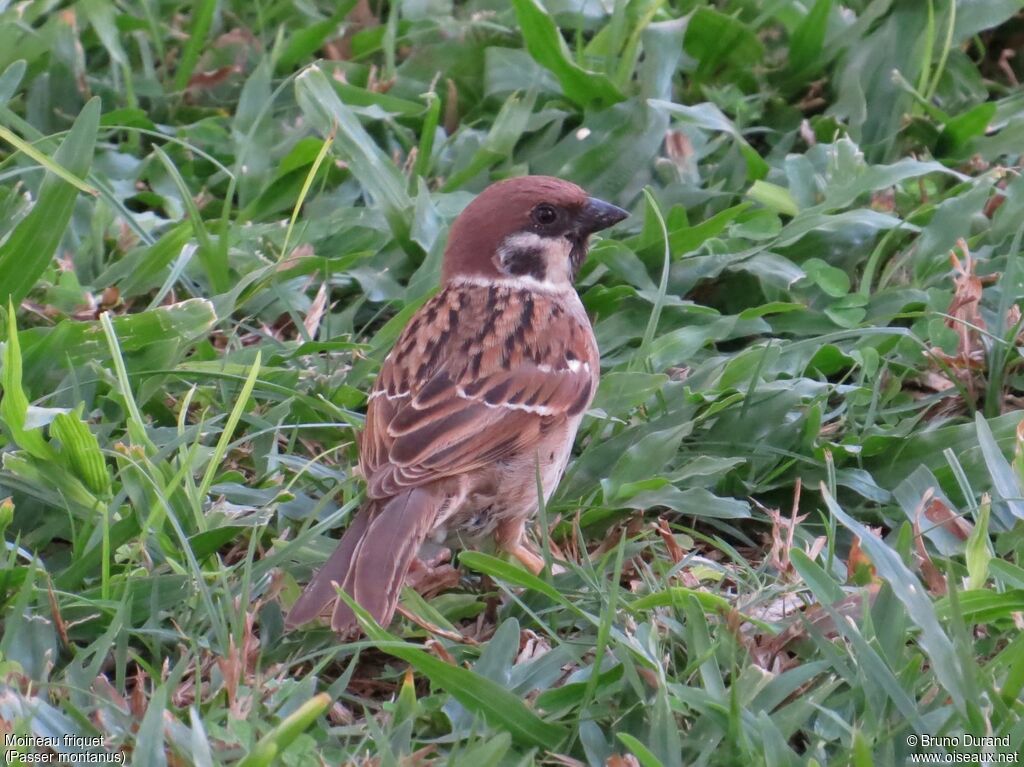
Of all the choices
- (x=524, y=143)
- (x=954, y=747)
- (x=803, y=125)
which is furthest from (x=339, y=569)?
(x=803, y=125)

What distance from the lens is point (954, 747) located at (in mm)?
3105

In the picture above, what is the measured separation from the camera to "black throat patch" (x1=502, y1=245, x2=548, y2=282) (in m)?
4.76

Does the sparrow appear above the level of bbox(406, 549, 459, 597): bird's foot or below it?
above

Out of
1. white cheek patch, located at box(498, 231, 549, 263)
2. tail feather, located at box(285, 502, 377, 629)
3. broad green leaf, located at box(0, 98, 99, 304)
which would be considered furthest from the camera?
white cheek patch, located at box(498, 231, 549, 263)

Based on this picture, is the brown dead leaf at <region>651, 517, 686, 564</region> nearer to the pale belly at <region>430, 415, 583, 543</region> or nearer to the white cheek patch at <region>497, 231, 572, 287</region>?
the pale belly at <region>430, 415, 583, 543</region>

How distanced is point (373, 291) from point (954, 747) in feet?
8.85

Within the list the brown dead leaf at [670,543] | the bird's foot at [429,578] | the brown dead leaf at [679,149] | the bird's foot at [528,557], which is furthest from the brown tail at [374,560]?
the brown dead leaf at [679,149]

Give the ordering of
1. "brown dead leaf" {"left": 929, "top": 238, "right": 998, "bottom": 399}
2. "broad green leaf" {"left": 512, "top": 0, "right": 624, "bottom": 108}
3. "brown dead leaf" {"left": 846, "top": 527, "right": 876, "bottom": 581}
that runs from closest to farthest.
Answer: "brown dead leaf" {"left": 846, "top": 527, "right": 876, "bottom": 581} < "brown dead leaf" {"left": 929, "top": 238, "right": 998, "bottom": 399} < "broad green leaf" {"left": 512, "top": 0, "right": 624, "bottom": 108}

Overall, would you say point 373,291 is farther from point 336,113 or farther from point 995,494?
point 995,494

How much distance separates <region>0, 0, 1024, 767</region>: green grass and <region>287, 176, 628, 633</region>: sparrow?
0.54 ft

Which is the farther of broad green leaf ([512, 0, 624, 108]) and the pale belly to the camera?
broad green leaf ([512, 0, 624, 108])

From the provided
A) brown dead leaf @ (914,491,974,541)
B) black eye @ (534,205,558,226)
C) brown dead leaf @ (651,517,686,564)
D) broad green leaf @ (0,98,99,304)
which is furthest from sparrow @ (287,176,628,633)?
broad green leaf @ (0,98,99,304)

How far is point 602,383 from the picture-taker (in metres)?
4.51

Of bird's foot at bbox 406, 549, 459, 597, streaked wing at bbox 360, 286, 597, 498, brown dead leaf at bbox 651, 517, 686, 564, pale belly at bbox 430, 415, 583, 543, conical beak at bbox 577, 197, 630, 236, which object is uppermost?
conical beak at bbox 577, 197, 630, 236
